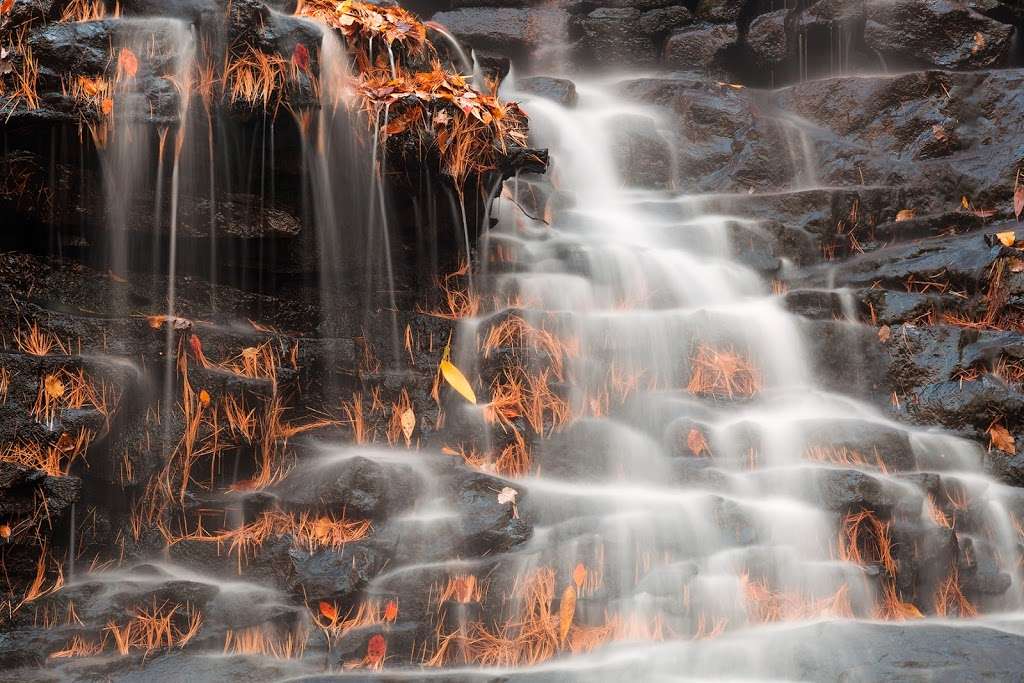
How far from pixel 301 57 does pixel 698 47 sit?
6.04 meters

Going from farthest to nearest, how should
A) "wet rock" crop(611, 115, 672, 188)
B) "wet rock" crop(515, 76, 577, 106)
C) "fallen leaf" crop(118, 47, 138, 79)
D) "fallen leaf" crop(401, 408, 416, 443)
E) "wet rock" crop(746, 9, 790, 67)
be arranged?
"wet rock" crop(746, 9, 790, 67)
"wet rock" crop(515, 76, 577, 106)
"wet rock" crop(611, 115, 672, 188)
"fallen leaf" crop(401, 408, 416, 443)
"fallen leaf" crop(118, 47, 138, 79)

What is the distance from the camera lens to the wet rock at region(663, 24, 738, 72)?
29.7 ft

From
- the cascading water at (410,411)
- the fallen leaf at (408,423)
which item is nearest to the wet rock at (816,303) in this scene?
the cascading water at (410,411)

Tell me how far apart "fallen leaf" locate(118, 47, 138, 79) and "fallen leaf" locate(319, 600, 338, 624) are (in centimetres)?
260

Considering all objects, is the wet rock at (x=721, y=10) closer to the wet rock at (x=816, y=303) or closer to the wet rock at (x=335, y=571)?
the wet rock at (x=816, y=303)

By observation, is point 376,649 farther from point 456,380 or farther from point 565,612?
point 456,380

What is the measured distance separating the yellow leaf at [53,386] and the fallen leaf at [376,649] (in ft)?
5.80

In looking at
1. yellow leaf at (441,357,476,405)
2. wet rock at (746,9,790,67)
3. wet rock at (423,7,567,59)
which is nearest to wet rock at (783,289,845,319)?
yellow leaf at (441,357,476,405)

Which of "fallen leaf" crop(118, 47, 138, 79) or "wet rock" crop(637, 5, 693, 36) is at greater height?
"wet rock" crop(637, 5, 693, 36)

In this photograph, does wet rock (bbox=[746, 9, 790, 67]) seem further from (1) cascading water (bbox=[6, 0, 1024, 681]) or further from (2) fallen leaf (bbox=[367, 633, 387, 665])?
(2) fallen leaf (bbox=[367, 633, 387, 665])

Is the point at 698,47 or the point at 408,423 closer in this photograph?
the point at 408,423

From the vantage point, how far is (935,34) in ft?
27.6

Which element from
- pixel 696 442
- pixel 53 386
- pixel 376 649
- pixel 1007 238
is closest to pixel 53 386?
pixel 53 386

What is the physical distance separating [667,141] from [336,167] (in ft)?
14.1
